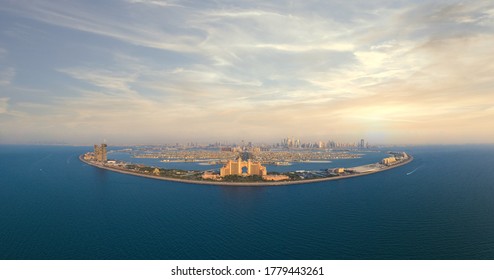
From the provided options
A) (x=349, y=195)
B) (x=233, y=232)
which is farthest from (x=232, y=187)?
(x=233, y=232)

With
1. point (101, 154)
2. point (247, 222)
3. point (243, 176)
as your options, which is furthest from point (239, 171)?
point (101, 154)

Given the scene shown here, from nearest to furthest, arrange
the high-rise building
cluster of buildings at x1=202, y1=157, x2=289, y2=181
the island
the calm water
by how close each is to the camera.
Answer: the calm water < the island < cluster of buildings at x1=202, y1=157, x2=289, y2=181 < the high-rise building

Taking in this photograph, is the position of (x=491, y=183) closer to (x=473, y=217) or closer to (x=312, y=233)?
(x=473, y=217)

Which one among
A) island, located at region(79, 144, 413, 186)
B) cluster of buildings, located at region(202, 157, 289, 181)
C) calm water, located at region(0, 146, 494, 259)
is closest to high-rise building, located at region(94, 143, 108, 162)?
island, located at region(79, 144, 413, 186)

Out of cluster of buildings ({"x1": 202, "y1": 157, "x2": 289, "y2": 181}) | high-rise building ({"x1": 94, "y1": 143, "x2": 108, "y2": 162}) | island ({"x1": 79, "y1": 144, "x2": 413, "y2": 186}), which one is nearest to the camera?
island ({"x1": 79, "y1": 144, "x2": 413, "y2": 186})

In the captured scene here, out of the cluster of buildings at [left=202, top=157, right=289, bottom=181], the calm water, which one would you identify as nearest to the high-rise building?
the calm water

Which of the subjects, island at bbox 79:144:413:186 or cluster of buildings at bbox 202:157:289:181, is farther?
cluster of buildings at bbox 202:157:289:181

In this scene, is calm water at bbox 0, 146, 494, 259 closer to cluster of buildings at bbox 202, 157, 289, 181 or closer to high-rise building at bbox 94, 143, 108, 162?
cluster of buildings at bbox 202, 157, 289, 181

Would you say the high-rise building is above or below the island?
above

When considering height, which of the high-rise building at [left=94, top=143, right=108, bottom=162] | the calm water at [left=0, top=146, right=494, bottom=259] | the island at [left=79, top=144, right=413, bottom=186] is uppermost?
the high-rise building at [left=94, top=143, right=108, bottom=162]
